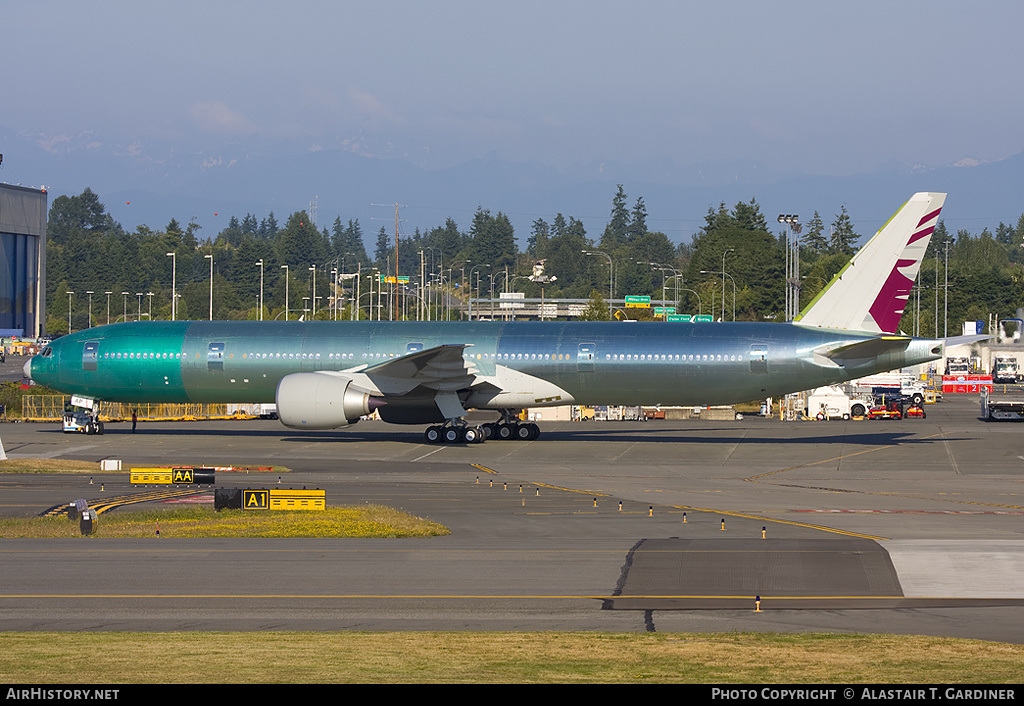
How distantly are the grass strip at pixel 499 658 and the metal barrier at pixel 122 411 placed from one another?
1862 inches

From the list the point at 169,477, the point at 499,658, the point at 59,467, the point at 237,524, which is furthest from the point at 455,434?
the point at 499,658

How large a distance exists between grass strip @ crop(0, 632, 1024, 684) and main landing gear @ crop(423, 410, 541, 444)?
30428 mm

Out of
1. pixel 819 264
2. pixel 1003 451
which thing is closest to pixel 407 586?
pixel 1003 451

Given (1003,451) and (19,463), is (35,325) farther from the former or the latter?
(1003,451)

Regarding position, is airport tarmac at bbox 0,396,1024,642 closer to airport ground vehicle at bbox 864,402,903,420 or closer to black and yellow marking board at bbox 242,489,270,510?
black and yellow marking board at bbox 242,489,270,510

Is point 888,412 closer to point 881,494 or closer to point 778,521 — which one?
point 881,494

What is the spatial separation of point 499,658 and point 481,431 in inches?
1282

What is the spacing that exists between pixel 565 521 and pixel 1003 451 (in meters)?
25.0

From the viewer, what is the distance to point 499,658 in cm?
1306

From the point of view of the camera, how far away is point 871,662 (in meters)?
12.7

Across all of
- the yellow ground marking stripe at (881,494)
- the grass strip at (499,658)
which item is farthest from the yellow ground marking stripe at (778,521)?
the grass strip at (499,658)

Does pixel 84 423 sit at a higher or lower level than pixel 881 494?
higher

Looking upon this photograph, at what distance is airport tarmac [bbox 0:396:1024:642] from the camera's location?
52.7ft

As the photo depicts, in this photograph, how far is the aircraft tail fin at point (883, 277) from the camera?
42.8 metres
